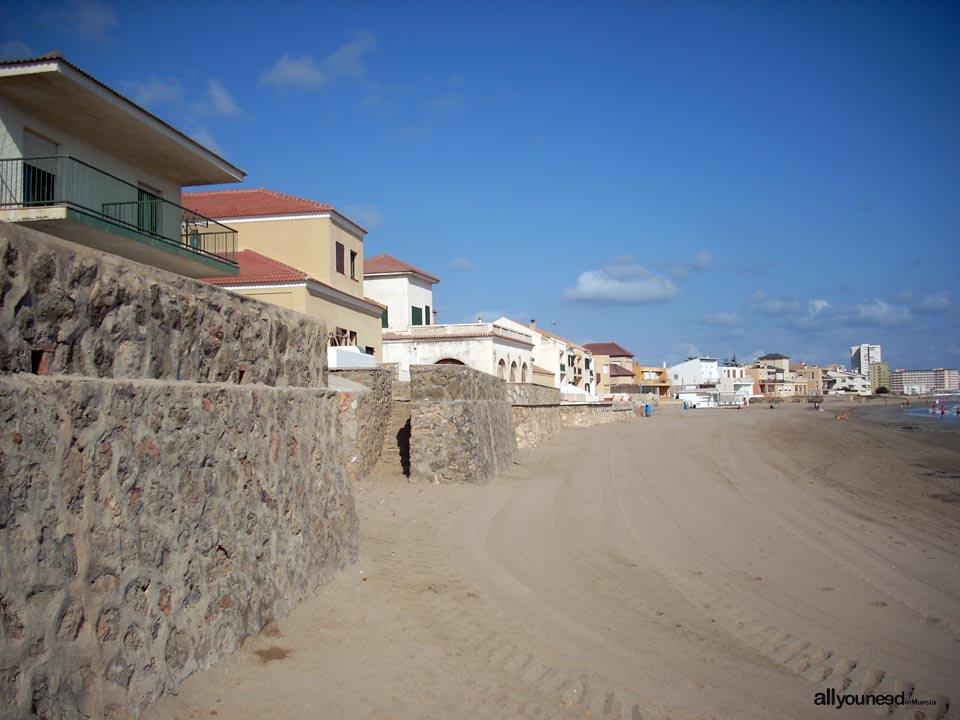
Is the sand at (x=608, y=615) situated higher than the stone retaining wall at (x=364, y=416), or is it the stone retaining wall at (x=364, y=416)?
the stone retaining wall at (x=364, y=416)

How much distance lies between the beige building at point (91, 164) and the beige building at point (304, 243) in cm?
567

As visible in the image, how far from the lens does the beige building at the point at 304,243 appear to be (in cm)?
2836

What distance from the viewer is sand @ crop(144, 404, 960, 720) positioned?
5.48 metres

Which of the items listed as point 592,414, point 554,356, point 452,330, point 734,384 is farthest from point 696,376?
point 452,330

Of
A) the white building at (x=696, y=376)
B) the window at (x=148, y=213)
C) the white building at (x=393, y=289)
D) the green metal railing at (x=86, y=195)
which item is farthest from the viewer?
the white building at (x=696, y=376)

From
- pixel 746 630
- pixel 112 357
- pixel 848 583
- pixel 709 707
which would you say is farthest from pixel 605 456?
pixel 112 357

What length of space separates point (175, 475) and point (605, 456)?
2267 cm

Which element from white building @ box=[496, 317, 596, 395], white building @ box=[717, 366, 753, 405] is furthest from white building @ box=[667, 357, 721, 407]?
white building @ box=[496, 317, 596, 395]

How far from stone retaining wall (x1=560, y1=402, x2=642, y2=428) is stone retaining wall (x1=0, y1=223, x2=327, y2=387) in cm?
3713

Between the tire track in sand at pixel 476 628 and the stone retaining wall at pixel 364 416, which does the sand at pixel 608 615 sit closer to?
the tire track in sand at pixel 476 628

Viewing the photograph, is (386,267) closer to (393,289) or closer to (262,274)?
(393,289)

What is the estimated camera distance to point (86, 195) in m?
18.2

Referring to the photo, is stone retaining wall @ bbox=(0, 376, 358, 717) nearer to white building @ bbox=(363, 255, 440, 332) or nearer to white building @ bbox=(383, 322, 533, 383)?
white building @ bbox=(383, 322, 533, 383)

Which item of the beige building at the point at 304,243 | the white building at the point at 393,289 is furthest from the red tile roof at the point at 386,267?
the beige building at the point at 304,243
